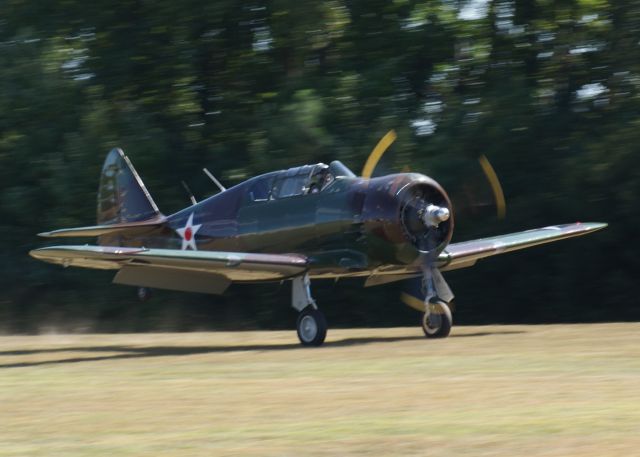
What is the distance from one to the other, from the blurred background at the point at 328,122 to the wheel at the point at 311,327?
5718 mm

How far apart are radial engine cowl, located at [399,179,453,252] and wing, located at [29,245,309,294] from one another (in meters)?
1.55

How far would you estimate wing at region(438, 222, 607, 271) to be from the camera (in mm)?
15232

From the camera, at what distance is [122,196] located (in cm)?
1834

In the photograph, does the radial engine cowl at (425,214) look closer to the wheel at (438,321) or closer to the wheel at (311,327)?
the wheel at (438,321)

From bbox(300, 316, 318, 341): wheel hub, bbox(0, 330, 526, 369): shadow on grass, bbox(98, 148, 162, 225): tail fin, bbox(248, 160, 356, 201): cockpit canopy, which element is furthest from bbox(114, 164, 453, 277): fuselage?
bbox(98, 148, 162, 225): tail fin

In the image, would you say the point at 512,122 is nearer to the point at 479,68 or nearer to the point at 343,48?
the point at 479,68

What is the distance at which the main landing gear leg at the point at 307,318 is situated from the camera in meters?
13.8

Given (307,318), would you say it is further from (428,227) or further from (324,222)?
(428,227)

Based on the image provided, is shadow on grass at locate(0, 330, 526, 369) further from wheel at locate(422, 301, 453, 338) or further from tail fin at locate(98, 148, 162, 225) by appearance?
tail fin at locate(98, 148, 162, 225)

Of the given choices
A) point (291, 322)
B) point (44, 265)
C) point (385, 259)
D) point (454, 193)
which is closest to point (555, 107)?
point (454, 193)

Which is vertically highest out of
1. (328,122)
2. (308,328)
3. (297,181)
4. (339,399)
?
(339,399)

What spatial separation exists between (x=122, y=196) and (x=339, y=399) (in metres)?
10.8

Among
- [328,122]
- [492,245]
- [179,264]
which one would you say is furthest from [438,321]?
[328,122]

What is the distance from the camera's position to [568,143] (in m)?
22.0
